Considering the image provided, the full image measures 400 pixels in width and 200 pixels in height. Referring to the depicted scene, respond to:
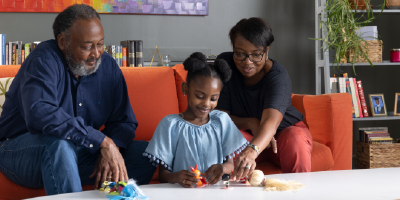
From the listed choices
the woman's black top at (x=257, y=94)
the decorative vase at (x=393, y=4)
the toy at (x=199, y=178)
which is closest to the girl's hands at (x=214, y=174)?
the toy at (x=199, y=178)

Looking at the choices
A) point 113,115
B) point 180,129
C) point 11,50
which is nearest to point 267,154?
point 180,129

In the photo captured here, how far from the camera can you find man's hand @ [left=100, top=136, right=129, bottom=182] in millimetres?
1357

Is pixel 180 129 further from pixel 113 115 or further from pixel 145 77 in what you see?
pixel 145 77

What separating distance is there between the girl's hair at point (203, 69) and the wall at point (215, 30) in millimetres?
2150

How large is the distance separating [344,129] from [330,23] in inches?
52.5

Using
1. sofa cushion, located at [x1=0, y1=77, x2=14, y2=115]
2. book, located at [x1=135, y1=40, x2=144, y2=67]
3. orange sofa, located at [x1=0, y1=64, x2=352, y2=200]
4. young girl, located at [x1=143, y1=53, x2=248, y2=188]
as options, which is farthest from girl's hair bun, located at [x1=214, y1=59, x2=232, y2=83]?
book, located at [x1=135, y1=40, x2=144, y2=67]

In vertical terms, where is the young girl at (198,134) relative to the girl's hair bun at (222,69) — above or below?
below

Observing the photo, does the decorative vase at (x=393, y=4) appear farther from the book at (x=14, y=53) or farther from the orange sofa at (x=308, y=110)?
the book at (x=14, y=53)

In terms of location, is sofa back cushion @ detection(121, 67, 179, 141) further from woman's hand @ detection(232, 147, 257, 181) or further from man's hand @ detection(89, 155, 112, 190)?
woman's hand @ detection(232, 147, 257, 181)

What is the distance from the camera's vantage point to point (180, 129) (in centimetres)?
144

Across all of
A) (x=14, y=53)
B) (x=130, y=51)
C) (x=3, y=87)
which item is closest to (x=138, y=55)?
(x=130, y=51)

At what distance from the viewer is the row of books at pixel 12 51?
10.3 ft

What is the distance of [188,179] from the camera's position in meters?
1.17

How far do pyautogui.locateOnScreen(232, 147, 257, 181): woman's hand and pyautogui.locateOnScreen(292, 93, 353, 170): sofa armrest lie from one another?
33.9 inches
